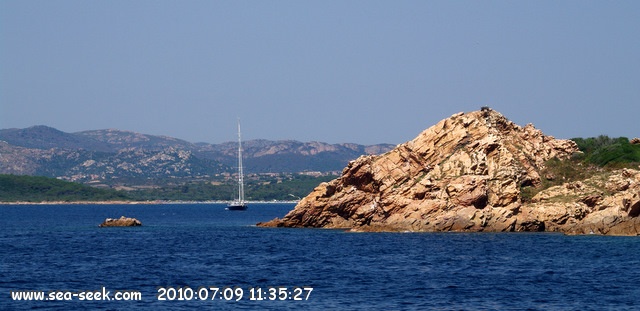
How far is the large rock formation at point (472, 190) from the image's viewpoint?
96375 mm

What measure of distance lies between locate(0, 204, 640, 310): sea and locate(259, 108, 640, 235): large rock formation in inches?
130

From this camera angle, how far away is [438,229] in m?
98.8

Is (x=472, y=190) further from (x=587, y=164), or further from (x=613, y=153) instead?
(x=613, y=153)

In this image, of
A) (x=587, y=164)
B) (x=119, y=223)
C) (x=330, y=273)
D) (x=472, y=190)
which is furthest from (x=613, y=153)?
(x=119, y=223)

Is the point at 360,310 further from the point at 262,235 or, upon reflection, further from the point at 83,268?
the point at 262,235

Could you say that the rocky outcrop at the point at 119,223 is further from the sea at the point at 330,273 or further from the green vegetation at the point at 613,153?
the green vegetation at the point at 613,153

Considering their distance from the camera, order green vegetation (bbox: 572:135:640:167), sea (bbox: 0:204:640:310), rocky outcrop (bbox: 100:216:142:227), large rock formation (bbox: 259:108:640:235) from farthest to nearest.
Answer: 1. rocky outcrop (bbox: 100:216:142:227)
2. green vegetation (bbox: 572:135:640:167)
3. large rock formation (bbox: 259:108:640:235)
4. sea (bbox: 0:204:640:310)

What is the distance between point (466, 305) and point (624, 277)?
1698cm

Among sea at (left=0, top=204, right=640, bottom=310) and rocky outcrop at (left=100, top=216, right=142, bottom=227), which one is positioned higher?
rocky outcrop at (left=100, top=216, right=142, bottom=227)

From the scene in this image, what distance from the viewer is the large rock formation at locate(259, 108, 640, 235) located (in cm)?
9638

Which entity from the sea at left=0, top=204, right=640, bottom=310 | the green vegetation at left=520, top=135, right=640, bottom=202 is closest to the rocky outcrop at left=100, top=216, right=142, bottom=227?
the sea at left=0, top=204, right=640, bottom=310

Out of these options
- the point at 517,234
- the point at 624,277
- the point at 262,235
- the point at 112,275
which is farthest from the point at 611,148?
the point at 112,275

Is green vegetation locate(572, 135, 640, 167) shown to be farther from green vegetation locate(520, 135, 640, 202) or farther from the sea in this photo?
the sea

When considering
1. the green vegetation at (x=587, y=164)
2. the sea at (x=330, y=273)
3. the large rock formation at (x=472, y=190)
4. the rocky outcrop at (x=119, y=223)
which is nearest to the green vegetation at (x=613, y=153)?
the green vegetation at (x=587, y=164)
